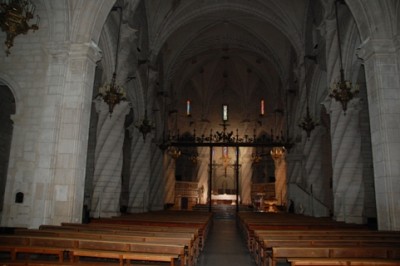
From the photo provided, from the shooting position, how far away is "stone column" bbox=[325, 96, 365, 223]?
455 inches

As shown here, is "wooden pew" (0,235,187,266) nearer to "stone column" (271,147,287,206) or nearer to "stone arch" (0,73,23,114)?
"stone arch" (0,73,23,114)

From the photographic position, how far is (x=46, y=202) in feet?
30.3

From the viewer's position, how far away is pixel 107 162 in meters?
13.3

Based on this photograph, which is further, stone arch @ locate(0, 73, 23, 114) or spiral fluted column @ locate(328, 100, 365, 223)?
spiral fluted column @ locate(328, 100, 365, 223)

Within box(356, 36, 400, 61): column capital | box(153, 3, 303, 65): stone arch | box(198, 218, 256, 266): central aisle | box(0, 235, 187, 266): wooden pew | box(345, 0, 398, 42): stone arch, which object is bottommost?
box(198, 218, 256, 266): central aisle

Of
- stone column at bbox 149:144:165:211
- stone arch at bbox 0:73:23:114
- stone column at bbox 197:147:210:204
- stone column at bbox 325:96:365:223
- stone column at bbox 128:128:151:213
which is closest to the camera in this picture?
stone arch at bbox 0:73:23:114

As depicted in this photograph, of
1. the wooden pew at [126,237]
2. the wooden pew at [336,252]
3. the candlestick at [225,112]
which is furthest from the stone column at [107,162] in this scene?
the candlestick at [225,112]

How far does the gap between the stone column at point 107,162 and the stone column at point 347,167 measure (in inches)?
337

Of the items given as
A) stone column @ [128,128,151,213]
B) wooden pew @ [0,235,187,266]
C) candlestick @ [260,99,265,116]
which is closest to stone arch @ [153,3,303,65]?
stone column @ [128,128,151,213]

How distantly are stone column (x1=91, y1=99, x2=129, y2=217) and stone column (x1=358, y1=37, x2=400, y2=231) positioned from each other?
9.32 meters

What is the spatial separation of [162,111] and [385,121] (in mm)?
17556

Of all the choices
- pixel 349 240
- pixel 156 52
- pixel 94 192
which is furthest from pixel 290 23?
pixel 349 240

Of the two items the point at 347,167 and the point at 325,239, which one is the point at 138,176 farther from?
the point at 325,239

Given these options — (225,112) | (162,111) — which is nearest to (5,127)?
(162,111)
